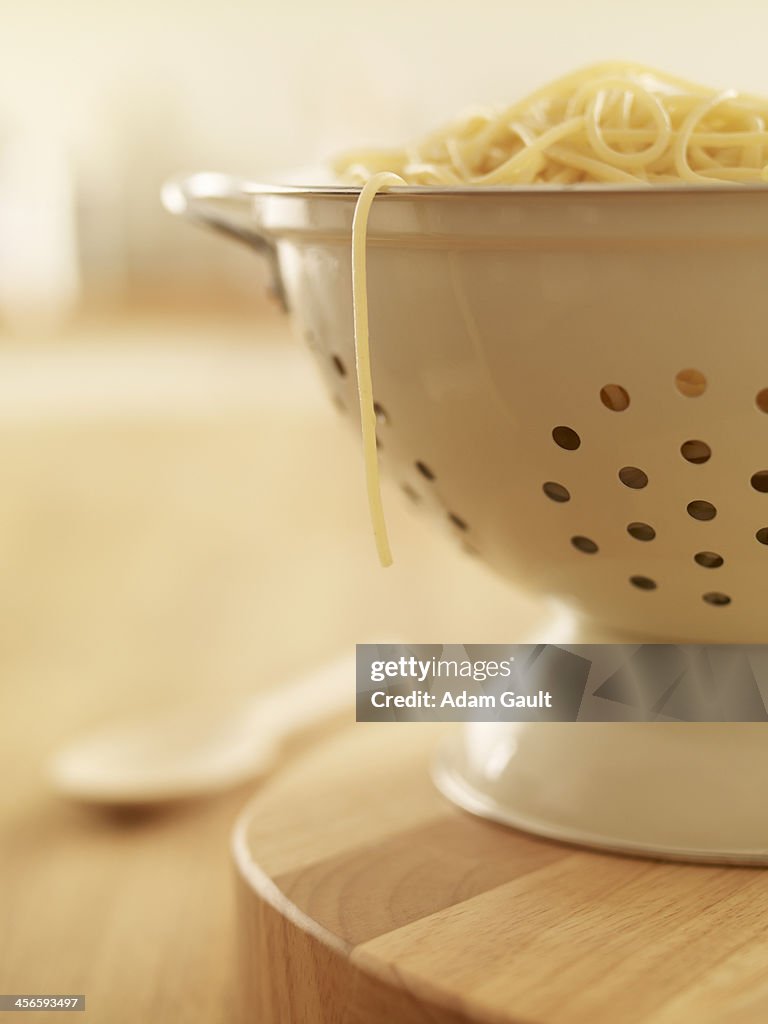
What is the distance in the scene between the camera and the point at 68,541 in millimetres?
1428

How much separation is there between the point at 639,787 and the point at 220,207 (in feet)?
1.12

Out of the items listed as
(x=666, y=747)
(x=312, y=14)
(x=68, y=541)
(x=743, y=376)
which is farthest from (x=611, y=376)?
(x=312, y=14)

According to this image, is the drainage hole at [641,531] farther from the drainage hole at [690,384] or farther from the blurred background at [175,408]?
the blurred background at [175,408]

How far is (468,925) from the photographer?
486mm

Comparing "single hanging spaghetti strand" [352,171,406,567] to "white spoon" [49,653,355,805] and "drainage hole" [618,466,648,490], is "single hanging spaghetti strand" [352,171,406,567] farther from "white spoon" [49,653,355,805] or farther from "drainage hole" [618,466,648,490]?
"white spoon" [49,653,355,805]

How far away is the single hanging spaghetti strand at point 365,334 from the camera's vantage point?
45 cm

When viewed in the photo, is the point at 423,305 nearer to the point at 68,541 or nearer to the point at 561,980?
the point at 561,980

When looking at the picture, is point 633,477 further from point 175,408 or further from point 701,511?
point 175,408

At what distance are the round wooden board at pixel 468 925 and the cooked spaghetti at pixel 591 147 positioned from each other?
0.48 ft

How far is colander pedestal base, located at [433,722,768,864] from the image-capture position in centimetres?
54

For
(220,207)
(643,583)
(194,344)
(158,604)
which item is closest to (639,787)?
(643,583)

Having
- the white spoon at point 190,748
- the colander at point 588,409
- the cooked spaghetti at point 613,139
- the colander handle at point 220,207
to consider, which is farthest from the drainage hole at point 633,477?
the white spoon at point 190,748

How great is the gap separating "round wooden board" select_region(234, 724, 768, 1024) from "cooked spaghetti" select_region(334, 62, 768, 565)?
15 centimetres

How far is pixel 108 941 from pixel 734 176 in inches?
18.1
